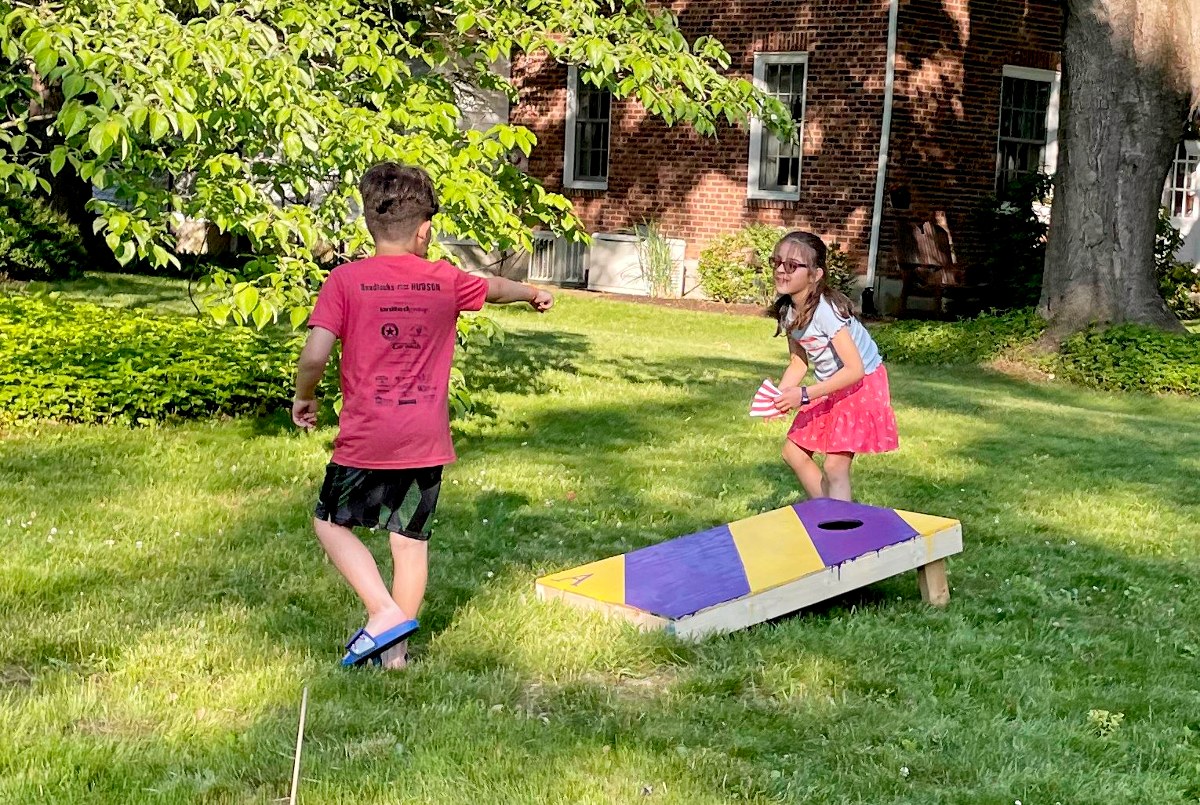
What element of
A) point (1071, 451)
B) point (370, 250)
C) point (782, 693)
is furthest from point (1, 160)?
point (1071, 451)

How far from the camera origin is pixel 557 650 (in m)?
4.75

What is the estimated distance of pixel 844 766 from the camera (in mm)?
3912

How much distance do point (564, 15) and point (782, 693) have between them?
17.9 feet

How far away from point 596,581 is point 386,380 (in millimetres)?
1223

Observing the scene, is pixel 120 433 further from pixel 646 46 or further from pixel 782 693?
pixel 782 693

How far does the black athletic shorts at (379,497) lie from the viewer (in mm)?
4500

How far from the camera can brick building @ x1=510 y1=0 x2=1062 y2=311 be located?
20.0 metres

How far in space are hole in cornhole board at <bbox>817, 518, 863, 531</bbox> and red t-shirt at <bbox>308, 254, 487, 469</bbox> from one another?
6.30 feet

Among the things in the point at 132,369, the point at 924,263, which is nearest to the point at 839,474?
the point at 132,369

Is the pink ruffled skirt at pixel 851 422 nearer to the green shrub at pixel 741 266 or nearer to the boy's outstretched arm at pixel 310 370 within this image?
the boy's outstretched arm at pixel 310 370

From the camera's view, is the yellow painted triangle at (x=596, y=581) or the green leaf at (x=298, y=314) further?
the green leaf at (x=298, y=314)

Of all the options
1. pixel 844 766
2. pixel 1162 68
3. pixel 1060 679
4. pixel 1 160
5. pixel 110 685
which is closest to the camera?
pixel 844 766

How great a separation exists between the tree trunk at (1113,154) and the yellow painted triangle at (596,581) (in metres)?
10.9

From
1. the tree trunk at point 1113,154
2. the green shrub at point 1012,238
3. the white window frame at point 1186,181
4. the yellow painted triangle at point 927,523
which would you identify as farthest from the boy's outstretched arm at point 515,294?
the white window frame at point 1186,181
